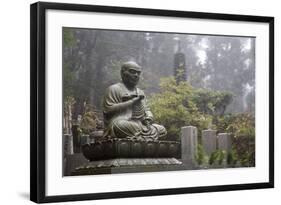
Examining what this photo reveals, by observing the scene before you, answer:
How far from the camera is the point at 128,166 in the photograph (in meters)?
7.80

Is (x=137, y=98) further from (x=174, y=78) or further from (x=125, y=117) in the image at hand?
(x=174, y=78)

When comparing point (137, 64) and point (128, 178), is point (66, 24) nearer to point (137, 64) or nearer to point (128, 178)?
point (137, 64)

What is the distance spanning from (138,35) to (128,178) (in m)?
1.49

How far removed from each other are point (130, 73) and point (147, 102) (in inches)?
14.2

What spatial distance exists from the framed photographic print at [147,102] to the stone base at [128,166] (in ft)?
0.03

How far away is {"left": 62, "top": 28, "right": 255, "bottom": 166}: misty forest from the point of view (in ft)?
25.0

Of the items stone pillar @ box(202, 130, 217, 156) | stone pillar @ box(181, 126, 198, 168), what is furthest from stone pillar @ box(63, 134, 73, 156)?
stone pillar @ box(202, 130, 217, 156)

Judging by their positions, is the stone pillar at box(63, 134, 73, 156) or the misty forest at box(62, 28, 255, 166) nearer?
the stone pillar at box(63, 134, 73, 156)

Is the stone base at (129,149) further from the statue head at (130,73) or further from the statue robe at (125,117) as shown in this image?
the statue head at (130,73)

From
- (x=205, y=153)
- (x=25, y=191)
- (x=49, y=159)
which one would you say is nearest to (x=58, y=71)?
(x=49, y=159)

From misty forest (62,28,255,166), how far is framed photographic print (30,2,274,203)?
1 centimetres

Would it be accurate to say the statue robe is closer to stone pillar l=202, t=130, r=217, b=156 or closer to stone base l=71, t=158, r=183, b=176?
stone base l=71, t=158, r=183, b=176

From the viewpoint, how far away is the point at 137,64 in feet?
26.0

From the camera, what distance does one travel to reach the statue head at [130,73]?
25.7 ft
